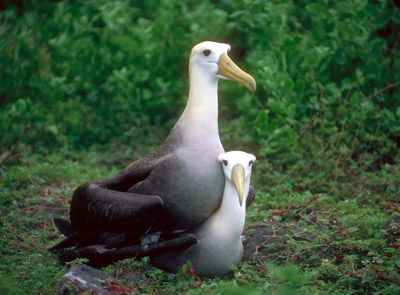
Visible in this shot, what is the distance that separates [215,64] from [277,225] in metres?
1.52

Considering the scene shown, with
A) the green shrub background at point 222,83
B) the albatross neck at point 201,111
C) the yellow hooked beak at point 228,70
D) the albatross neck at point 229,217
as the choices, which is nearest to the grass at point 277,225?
the albatross neck at point 229,217

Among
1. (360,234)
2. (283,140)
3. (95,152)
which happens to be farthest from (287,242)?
(95,152)

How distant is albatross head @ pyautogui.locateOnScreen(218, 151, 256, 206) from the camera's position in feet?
13.6

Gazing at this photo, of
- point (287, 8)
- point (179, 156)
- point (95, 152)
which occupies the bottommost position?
point (95, 152)

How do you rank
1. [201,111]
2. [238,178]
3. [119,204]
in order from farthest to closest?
[201,111]
[119,204]
[238,178]

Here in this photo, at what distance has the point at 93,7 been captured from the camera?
9.37 meters

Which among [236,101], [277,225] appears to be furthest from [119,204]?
[236,101]

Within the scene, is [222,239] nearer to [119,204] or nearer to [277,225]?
[119,204]

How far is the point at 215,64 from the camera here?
14.9 feet

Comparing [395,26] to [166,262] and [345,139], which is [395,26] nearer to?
[345,139]

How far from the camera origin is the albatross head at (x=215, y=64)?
14.9 feet

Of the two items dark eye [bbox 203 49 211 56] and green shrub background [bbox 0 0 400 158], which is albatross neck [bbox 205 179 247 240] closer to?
dark eye [bbox 203 49 211 56]

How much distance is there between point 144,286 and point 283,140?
301cm

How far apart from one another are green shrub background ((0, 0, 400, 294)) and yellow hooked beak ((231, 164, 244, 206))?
132 cm
